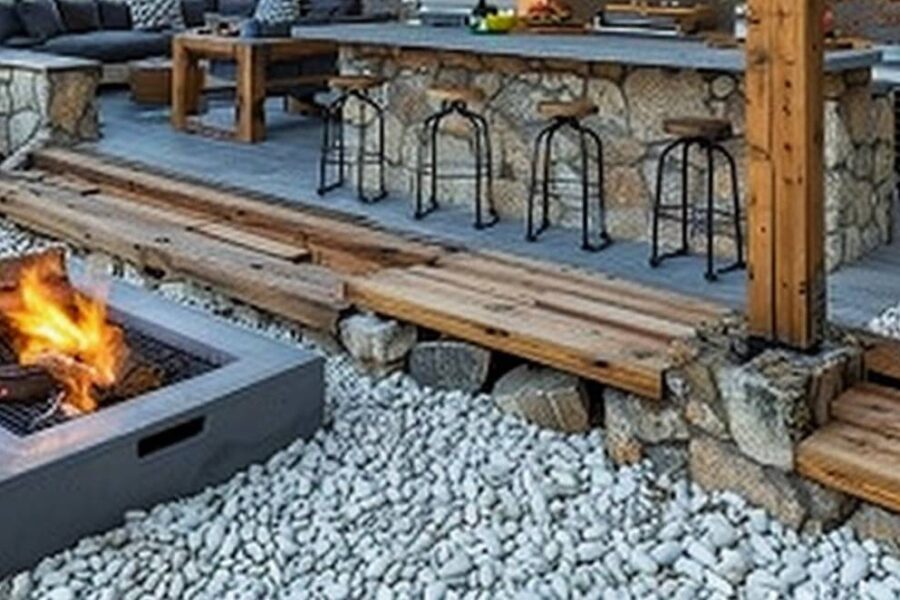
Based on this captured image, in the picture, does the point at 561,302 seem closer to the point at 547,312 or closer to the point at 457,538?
the point at 547,312

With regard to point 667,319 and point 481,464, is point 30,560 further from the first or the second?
point 667,319

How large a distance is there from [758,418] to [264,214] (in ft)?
10.2

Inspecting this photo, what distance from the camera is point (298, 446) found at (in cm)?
369

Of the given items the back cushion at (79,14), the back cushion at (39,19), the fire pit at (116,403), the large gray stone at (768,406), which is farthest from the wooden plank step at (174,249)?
the back cushion at (79,14)

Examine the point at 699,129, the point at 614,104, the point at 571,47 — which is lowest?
the point at 699,129

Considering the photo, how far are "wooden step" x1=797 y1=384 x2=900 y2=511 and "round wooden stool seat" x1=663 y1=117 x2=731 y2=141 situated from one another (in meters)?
1.59

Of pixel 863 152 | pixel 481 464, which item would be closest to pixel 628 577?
pixel 481 464

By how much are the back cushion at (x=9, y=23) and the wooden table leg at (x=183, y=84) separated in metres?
2.71

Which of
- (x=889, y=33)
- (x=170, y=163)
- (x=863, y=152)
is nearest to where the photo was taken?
(x=863, y=152)

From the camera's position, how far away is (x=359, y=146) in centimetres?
631

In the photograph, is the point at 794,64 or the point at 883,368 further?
the point at 883,368

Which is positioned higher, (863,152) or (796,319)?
(863,152)

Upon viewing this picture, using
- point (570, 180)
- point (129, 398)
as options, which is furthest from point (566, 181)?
point (129, 398)

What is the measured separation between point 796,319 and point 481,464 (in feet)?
3.50
